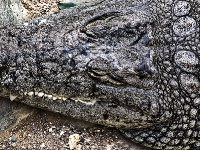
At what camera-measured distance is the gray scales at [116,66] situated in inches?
136

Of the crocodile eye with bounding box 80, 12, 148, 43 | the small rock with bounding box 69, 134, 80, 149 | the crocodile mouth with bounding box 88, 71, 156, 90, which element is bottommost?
the small rock with bounding box 69, 134, 80, 149

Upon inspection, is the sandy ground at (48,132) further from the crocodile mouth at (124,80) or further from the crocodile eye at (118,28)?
the crocodile eye at (118,28)

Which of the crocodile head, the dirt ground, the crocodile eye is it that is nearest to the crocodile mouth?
the crocodile head

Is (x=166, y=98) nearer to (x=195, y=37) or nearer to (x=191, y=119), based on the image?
(x=191, y=119)

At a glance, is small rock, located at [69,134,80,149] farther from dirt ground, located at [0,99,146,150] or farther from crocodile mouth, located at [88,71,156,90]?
crocodile mouth, located at [88,71,156,90]

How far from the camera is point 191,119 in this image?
144 inches

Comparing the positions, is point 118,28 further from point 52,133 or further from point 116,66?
point 52,133

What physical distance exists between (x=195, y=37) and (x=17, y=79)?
1.42m

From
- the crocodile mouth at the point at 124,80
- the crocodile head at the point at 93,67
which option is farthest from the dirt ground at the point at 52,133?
the crocodile mouth at the point at 124,80

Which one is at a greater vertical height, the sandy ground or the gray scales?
the gray scales

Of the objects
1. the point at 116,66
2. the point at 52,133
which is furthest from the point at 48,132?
the point at 116,66

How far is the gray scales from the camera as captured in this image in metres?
3.46

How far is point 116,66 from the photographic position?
341 centimetres

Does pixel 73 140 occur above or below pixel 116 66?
below
